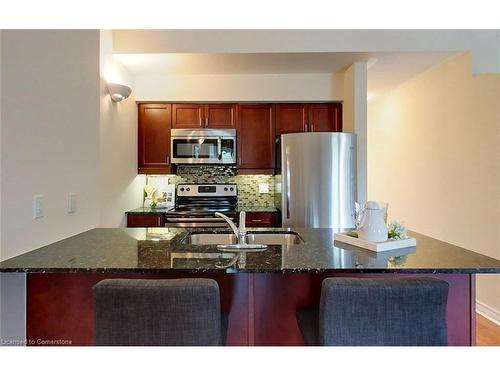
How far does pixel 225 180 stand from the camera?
4.30 metres

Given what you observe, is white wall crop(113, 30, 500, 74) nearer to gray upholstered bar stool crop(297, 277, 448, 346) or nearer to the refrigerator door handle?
the refrigerator door handle

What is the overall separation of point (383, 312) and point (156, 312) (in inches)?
29.2

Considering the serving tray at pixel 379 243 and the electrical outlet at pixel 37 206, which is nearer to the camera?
the serving tray at pixel 379 243

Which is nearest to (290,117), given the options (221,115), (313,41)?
(221,115)

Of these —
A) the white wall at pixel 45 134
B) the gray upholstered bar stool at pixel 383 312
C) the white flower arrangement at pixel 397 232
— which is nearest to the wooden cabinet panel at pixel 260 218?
the white wall at pixel 45 134

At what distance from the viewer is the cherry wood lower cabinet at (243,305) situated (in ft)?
5.05

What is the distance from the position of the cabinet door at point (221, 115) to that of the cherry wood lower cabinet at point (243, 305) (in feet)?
8.73

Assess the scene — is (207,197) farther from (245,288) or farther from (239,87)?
(245,288)

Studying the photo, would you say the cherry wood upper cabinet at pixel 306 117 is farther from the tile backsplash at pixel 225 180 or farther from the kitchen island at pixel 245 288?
the kitchen island at pixel 245 288

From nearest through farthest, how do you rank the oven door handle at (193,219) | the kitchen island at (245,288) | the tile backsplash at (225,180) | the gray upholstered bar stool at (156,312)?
the gray upholstered bar stool at (156,312)
the kitchen island at (245,288)
the oven door handle at (193,219)
the tile backsplash at (225,180)

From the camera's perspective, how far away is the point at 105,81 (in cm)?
302

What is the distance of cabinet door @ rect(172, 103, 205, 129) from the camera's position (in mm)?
3994

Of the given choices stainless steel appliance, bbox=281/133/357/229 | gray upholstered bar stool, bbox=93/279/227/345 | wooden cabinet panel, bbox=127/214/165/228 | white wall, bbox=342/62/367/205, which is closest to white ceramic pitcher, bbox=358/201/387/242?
gray upholstered bar stool, bbox=93/279/227/345

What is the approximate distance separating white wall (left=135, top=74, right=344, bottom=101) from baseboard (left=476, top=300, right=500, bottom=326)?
241cm
